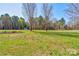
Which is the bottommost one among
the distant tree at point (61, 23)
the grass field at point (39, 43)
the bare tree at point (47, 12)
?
the grass field at point (39, 43)

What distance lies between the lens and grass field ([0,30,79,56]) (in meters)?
3.01

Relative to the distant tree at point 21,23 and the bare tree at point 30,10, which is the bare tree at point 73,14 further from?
the distant tree at point 21,23

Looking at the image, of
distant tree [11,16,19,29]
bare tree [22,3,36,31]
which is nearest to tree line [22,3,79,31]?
bare tree [22,3,36,31]

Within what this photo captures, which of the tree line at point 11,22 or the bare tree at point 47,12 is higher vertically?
the bare tree at point 47,12

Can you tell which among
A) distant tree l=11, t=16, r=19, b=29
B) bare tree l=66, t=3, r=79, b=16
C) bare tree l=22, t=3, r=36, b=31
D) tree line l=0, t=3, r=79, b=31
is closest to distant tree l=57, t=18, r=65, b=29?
tree line l=0, t=3, r=79, b=31

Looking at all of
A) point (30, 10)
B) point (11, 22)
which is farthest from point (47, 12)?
point (11, 22)

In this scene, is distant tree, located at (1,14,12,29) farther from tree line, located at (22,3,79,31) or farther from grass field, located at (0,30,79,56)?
tree line, located at (22,3,79,31)

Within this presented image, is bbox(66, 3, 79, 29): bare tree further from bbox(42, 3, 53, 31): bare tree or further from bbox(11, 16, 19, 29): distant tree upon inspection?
bbox(11, 16, 19, 29): distant tree

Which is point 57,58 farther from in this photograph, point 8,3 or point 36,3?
point 8,3

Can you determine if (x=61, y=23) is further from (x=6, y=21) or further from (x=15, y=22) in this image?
(x=6, y=21)

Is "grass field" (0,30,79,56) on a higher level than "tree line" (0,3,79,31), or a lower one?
lower

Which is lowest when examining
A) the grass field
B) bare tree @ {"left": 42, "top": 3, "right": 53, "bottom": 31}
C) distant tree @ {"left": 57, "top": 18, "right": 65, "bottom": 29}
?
the grass field

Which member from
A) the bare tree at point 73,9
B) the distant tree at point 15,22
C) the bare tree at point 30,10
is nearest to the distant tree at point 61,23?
the bare tree at point 73,9

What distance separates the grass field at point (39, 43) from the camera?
9.88 ft
